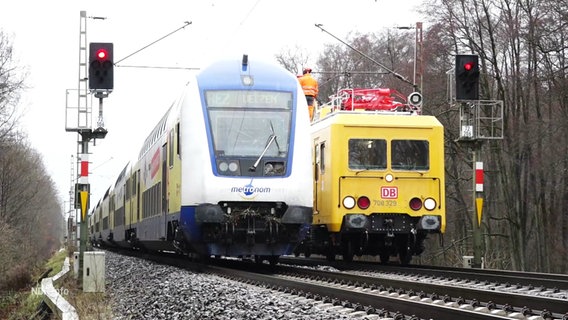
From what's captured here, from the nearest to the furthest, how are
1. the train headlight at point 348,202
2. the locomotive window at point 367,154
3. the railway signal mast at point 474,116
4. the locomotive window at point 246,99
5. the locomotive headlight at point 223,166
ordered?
1. the locomotive headlight at point 223,166
2. the locomotive window at point 246,99
3. the train headlight at point 348,202
4. the locomotive window at point 367,154
5. the railway signal mast at point 474,116

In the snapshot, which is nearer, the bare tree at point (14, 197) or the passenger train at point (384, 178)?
the passenger train at point (384, 178)

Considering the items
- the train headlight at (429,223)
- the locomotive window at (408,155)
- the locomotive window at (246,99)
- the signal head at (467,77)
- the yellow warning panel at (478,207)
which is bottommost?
the train headlight at (429,223)

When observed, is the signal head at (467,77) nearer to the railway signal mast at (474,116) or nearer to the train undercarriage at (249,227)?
the railway signal mast at (474,116)

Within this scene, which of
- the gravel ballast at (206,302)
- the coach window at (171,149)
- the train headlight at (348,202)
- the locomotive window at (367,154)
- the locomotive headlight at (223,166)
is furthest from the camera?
the locomotive window at (367,154)

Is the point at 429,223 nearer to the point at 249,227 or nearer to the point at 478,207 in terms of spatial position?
the point at 478,207

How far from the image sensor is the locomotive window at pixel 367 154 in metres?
17.0

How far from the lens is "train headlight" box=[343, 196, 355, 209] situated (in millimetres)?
16703

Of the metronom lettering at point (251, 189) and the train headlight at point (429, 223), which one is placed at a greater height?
the metronom lettering at point (251, 189)

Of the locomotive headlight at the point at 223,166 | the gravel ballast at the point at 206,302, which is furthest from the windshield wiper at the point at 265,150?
the gravel ballast at the point at 206,302

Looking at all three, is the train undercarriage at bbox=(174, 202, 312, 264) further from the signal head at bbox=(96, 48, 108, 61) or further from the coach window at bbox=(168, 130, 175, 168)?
the signal head at bbox=(96, 48, 108, 61)

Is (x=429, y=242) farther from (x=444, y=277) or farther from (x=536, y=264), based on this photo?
(x=444, y=277)

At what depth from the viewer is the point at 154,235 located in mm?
19250

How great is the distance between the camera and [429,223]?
16.6 m

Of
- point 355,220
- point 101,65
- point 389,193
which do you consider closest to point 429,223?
point 389,193
